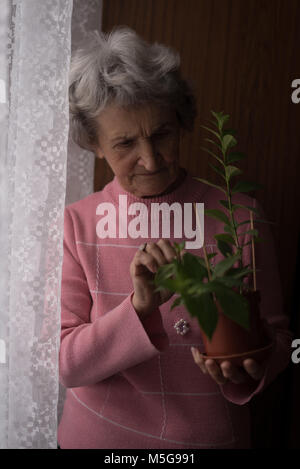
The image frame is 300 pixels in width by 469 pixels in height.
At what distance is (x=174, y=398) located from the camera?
106 cm

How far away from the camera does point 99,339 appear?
97cm

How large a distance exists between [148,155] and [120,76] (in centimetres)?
19

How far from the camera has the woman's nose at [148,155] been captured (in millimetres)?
1027

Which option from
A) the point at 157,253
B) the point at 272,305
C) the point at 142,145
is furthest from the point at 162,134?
the point at 272,305

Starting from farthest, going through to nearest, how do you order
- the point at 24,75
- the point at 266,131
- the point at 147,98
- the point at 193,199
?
the point at 266,131 < the point at 193,199 < the point at 147,98 < the point at 24,75

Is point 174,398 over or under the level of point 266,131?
under

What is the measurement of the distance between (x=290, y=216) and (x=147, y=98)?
0.65m

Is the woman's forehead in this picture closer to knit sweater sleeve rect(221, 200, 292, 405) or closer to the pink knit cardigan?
the pink knit cardigan

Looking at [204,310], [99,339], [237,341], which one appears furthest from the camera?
[99,339]

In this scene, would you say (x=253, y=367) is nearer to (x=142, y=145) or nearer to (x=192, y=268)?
(x=192, y=268)

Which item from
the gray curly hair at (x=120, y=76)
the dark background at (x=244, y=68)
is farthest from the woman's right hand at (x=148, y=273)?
the dark background at (x=244, y=68)

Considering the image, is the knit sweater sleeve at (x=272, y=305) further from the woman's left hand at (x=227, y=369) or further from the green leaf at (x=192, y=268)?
the green leaf at (x=192, y=268)

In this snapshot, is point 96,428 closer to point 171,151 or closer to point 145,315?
point 145,315
